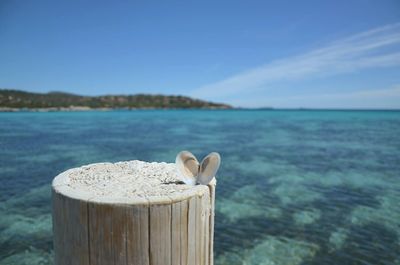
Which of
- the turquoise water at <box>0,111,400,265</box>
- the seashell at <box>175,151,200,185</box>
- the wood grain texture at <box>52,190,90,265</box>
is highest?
the seashell at <box>175,151,200,185</box>

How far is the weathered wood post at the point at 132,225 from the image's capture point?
1947 mm

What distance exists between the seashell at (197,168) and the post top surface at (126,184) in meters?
0.06

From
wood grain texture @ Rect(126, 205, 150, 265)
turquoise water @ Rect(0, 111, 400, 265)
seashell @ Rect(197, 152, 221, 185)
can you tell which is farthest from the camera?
turquoise water @ Rect(0, 111, 400, 265)

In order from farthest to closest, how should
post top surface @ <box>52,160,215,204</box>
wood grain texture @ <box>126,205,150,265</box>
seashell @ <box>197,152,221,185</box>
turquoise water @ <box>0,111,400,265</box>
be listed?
turquoise water @ <box>0,111,400,265</box> < seashell @ <box>197,152,221,185</box> < post top surface @ <box>52,160,215,204</box> < wood grain texture @ <box>126,205,150,265</box>

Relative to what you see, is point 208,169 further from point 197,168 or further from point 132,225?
point 132,225

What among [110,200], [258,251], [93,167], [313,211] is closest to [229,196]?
[313,211]

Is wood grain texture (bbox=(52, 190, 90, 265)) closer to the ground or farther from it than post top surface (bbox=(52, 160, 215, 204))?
closer to the ground

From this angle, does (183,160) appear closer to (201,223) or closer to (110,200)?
(201,223)

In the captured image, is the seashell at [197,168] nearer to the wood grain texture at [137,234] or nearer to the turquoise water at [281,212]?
the wood grain texture at [137,234]

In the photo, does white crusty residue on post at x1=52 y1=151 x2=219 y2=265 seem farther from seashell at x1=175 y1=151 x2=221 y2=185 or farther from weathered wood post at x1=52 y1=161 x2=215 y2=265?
seashell at x1=175 y1=151 x2=221 y2=185

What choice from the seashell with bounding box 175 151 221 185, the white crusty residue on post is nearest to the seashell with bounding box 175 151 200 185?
the seashell with bounding box 175 151 221 185

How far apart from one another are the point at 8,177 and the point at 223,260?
11.9m

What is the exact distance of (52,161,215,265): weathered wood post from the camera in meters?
1.95

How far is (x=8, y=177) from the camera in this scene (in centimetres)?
1471
